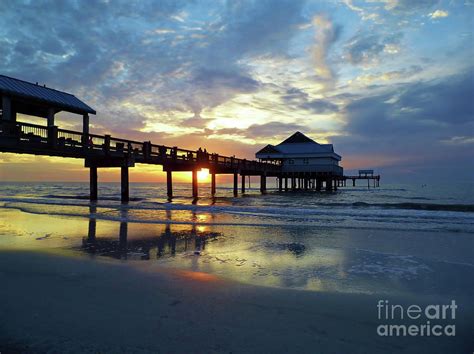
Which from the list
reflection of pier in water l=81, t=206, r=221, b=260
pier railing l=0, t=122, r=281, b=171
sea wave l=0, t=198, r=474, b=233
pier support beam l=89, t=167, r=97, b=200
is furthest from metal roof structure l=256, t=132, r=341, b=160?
reflection of pier in water l=81, t=206, r=221, b=260

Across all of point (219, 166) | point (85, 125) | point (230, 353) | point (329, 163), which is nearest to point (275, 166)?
point (329, 163)

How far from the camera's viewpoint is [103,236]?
11.0m

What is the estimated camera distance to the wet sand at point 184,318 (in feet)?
11.2

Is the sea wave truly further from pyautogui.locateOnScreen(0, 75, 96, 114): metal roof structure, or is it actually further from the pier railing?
pyautogui.locateOnScreen(0, 75, 96, 114): metal roof structure

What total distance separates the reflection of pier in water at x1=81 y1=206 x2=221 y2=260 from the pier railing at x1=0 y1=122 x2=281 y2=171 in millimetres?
7486

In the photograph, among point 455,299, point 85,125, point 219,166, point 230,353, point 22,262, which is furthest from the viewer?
point 219,166

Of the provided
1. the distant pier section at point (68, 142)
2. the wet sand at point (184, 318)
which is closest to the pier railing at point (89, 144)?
the distant pier section at point (68, 142)

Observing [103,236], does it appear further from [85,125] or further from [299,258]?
[85,125]

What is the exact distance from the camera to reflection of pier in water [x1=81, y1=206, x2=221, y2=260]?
836cm

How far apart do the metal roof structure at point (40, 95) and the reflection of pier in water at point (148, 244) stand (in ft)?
38.8

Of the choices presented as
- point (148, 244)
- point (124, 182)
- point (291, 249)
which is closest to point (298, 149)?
point (124, 182)

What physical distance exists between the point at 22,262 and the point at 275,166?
44.2 metres

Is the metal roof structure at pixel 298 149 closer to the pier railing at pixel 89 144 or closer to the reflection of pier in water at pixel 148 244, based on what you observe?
the pier railing at pixel 89 144

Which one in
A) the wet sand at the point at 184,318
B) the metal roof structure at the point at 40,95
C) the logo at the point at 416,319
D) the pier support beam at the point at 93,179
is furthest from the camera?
the pier support beam at the point at 93,179
